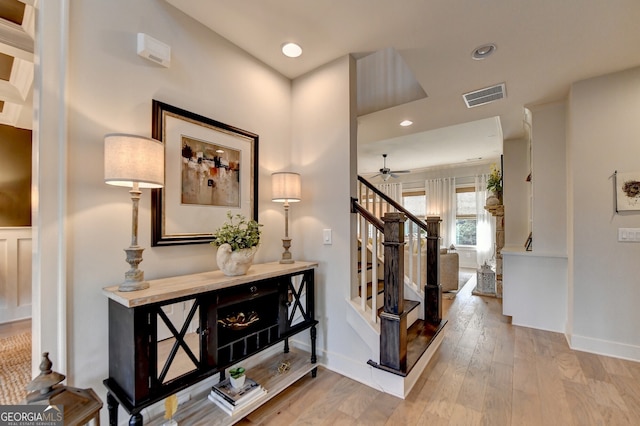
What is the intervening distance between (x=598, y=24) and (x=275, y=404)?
11.3ft

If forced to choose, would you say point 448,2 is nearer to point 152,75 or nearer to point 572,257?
point 152,75

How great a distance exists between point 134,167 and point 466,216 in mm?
7801

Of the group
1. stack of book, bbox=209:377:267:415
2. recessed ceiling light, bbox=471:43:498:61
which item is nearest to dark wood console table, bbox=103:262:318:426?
stack of book, bbox=209:377:267:415

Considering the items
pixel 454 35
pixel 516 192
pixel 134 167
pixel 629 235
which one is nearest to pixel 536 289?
pixel 629 235

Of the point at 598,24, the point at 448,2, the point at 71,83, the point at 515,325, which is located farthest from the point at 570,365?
the point at 71,83

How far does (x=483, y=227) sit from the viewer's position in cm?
697

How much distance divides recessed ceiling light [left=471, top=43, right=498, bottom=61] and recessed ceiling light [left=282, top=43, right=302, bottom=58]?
1.44 m

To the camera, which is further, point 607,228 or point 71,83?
point 607,228

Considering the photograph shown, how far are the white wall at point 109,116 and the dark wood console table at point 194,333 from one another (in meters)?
0.11

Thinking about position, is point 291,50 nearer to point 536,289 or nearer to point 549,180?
point 549,180

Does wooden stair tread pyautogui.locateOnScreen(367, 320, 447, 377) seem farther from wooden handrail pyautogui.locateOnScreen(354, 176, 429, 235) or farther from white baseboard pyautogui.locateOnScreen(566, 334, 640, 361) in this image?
white baseboard pyautogui.locateOnScreen(566, 334, 640, 361)

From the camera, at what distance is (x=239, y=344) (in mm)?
1692

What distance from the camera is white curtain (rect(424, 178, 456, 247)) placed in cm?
742

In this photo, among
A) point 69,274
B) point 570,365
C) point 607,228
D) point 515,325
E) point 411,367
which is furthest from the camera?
point 515,325
